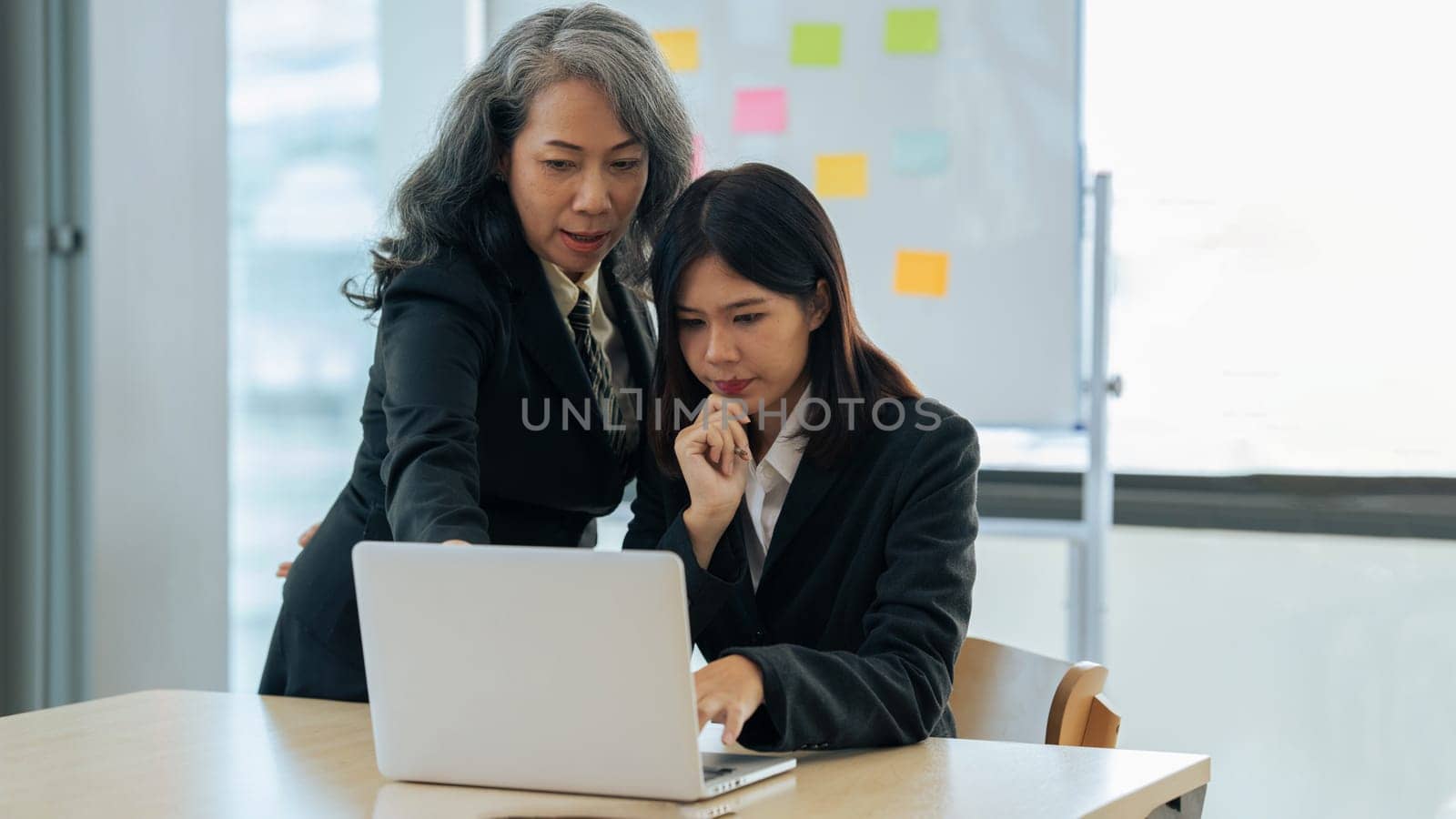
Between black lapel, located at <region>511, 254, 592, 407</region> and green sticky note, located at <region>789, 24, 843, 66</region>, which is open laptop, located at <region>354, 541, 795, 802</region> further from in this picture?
green sticky note, located at <region>789, 24, 843, 66</region>

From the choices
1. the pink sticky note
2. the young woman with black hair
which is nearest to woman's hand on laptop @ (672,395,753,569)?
the young woman with black hair

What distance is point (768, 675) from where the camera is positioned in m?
1.20

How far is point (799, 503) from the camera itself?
5.02ft

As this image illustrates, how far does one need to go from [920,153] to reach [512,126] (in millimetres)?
1370

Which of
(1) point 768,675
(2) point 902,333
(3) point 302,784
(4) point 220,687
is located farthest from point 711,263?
(4) point 220,687

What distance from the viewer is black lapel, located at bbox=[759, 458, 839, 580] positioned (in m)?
1.53

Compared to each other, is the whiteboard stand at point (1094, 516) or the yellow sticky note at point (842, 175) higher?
the yellow sticky note at point (842, 175)

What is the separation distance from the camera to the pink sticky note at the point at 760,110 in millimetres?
2938

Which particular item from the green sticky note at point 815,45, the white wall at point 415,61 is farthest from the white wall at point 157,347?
the green sticky note at point 815,45

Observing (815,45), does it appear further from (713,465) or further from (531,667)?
(531,667)

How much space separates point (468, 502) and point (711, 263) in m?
0.35

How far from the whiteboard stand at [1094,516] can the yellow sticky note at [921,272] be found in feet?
0.92

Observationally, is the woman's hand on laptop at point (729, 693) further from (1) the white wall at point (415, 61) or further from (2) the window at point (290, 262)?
(1) the white wall at point (415, 61)

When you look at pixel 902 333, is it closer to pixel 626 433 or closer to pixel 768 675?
pixel 626 433
